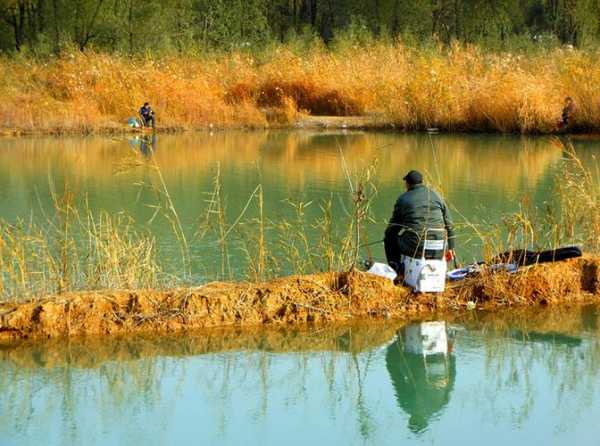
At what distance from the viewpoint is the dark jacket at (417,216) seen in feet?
26.0

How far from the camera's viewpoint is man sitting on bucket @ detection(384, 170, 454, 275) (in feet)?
26.0

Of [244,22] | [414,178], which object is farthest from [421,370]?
[244,22]

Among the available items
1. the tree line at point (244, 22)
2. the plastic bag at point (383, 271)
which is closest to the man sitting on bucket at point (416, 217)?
the plastic bag at point (383, 271)

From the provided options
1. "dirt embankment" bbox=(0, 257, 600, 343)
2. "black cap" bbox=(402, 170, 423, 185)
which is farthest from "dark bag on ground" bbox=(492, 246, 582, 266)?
"black cap" bbox=(402, 170, 423, 185)

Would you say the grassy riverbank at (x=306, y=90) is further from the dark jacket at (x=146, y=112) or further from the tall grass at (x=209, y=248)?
the tall grass at (x=209, y=248)

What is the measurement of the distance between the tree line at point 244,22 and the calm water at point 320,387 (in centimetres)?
2364

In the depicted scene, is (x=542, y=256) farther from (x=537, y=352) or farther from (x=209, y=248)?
(x=209, y=248)

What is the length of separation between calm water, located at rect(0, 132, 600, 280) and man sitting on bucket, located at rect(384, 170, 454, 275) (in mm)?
1381

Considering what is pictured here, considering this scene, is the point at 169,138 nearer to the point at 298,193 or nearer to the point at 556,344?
the point at 298,193

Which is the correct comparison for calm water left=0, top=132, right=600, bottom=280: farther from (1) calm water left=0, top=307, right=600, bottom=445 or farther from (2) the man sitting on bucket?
(1) calm water left=0, top=307, right=600, bottom=445

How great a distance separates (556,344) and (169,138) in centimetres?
1611

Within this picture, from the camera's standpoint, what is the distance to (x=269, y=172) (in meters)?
17.0

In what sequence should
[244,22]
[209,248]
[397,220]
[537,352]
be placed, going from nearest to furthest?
[537,352] < [397,220] < [209,248] < [244,22]

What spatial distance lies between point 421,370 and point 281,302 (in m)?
1.35
